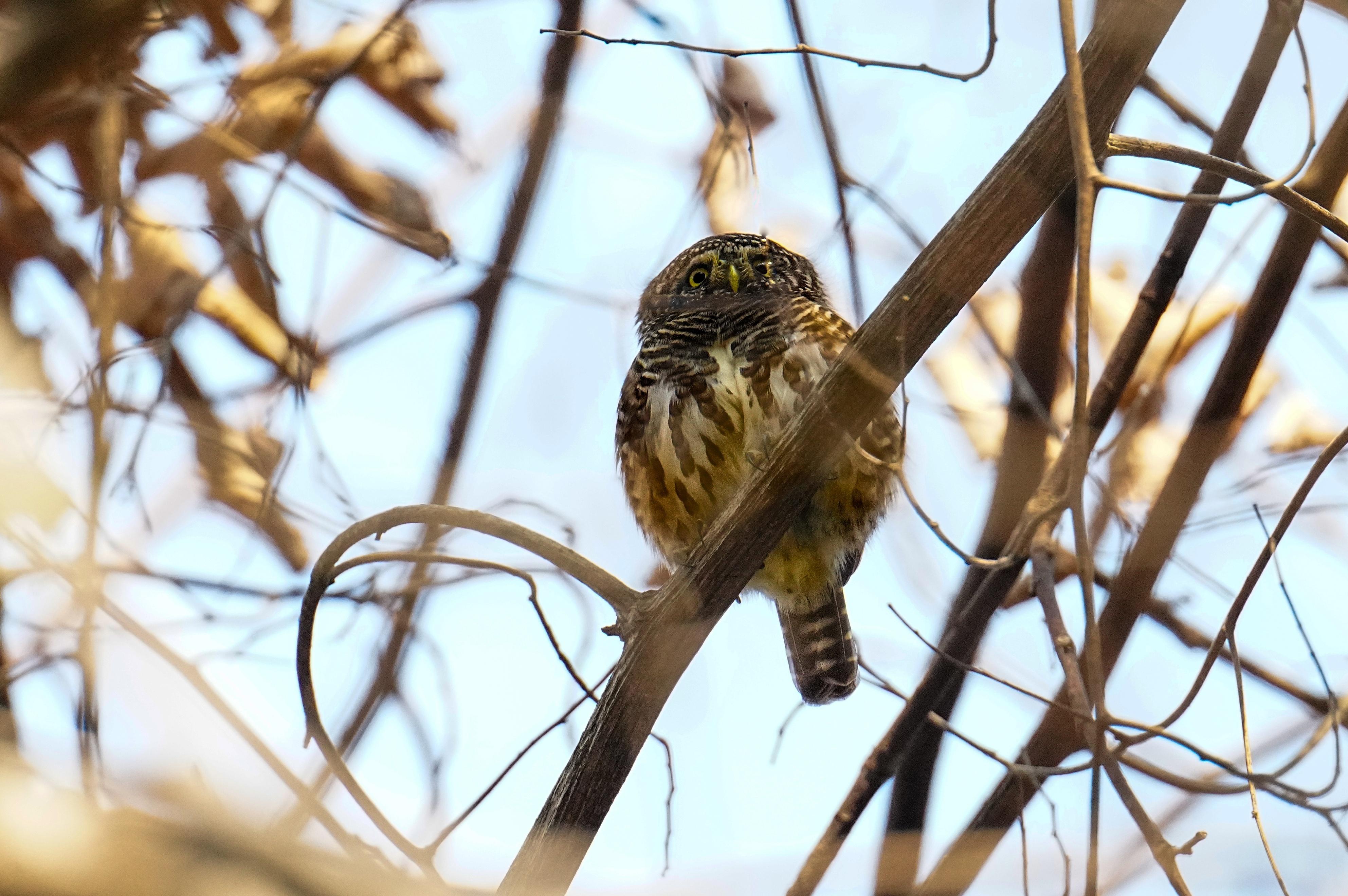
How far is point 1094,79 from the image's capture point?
1.95 m

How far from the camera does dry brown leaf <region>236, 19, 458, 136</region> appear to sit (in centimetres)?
362

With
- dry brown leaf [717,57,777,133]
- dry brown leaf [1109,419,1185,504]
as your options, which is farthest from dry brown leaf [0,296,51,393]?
dry brown leaf [1109,419,1185,504]

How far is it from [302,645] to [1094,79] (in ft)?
5.92

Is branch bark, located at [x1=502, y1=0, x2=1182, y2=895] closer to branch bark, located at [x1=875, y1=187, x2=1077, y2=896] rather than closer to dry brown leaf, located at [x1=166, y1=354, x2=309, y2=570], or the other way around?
branch bark, located at [x1=875, y1=187, x2=1077, y2=896]

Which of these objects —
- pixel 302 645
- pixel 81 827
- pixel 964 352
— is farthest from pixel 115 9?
pixel 964 352

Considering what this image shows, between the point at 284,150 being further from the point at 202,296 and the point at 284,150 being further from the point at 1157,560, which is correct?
the point at 1157,560

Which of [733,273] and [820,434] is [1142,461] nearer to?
[733,273]

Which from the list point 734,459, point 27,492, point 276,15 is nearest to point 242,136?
point 276,15

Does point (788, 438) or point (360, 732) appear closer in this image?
point (788, 438)

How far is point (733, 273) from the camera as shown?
3.84 m

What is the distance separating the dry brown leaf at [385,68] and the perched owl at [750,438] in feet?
2.95

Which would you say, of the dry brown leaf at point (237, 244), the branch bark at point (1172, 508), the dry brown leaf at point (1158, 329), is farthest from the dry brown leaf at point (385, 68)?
the branch bark at point (1172, 508)

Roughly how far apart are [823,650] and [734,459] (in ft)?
2.98

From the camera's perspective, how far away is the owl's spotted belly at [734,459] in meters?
3.13
